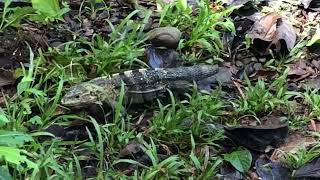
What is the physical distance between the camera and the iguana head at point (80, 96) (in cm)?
350

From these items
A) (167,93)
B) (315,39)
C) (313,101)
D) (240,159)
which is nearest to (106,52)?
(167,93)

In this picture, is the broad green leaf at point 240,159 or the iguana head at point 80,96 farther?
the iguana head at point 80,96

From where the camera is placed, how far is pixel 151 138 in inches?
134

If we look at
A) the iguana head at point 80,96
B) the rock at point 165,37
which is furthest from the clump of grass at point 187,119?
the rock at point 165,37

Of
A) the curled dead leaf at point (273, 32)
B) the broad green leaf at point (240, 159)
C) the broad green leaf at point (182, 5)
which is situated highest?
the broad green leaf at point (182, 5)

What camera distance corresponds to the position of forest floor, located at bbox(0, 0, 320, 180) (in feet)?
10.7

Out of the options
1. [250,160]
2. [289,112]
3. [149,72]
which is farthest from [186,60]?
[250,160]

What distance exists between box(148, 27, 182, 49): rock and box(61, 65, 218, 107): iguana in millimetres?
293

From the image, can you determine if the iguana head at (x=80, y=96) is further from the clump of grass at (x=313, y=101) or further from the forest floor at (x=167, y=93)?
the clump of grass at (x=313, y=101)

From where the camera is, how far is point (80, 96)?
3537mm

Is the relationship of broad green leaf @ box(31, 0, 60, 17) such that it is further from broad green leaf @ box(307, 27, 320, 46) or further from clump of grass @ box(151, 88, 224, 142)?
broad green leaf @ box(307, 27, 320, 46)

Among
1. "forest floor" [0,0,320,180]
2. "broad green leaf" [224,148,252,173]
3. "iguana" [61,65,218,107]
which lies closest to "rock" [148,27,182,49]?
"forest floor" [0,0,320,180]

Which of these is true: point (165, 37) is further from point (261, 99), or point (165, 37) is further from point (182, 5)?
point (261, 99)

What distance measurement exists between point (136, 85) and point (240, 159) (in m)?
0.78
